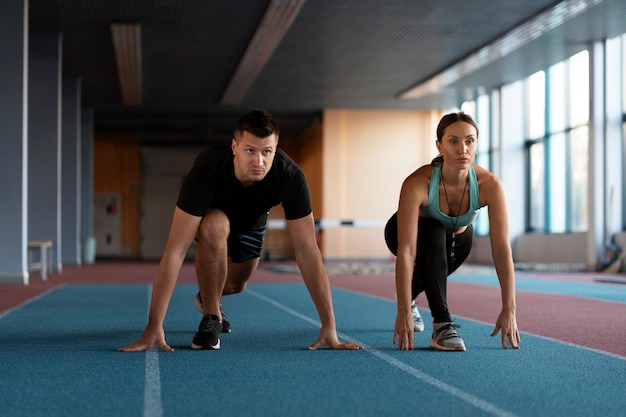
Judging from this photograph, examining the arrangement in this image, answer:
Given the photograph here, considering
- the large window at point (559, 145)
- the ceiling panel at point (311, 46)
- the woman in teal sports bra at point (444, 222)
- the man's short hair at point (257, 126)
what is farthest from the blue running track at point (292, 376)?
the large window at point (559, 145)

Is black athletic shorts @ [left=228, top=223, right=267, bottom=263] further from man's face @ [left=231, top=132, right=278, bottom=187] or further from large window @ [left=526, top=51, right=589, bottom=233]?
large window @ [left=526, top=51, right=589, bottom=233]

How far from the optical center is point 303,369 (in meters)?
3.50

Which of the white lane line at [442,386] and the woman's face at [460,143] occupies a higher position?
the woman's face at [460,143]

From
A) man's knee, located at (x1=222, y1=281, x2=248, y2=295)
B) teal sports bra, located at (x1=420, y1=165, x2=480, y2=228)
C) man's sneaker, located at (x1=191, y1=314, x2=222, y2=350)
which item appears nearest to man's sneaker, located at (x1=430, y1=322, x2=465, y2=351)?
teal sports bra, located at (x1=420, y1=165, x2=480, y2=228)

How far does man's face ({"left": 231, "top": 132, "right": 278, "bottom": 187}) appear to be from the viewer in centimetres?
376

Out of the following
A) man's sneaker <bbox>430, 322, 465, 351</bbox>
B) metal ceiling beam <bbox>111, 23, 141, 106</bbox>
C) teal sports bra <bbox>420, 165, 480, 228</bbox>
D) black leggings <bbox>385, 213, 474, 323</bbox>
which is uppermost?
metal ceiling beam <bbox>111, 23, 141, 106</bbox>

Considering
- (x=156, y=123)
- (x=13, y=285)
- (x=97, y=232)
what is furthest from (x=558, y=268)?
(x=97, y=232)

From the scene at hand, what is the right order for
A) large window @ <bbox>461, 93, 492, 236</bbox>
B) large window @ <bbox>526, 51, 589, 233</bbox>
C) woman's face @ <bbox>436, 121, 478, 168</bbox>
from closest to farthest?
woman's face @ <bbox>436, 121, 478, 168</bbox>
large window @ <bbox>526, 51, 589, 233</bbox>
large window @ <bbox>461, 93, 492, 236</bbox>

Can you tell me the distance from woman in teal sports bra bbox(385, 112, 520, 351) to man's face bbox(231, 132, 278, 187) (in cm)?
66

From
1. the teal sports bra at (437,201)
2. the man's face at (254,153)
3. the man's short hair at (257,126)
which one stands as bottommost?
the teal sports bra at (437,201)

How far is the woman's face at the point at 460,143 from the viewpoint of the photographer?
388 cm

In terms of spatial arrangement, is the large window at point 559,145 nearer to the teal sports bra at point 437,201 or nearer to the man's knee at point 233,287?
Result: the man's knee at point 233,287

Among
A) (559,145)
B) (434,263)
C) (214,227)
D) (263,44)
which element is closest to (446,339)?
(434,263)

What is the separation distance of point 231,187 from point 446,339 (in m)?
1.24
